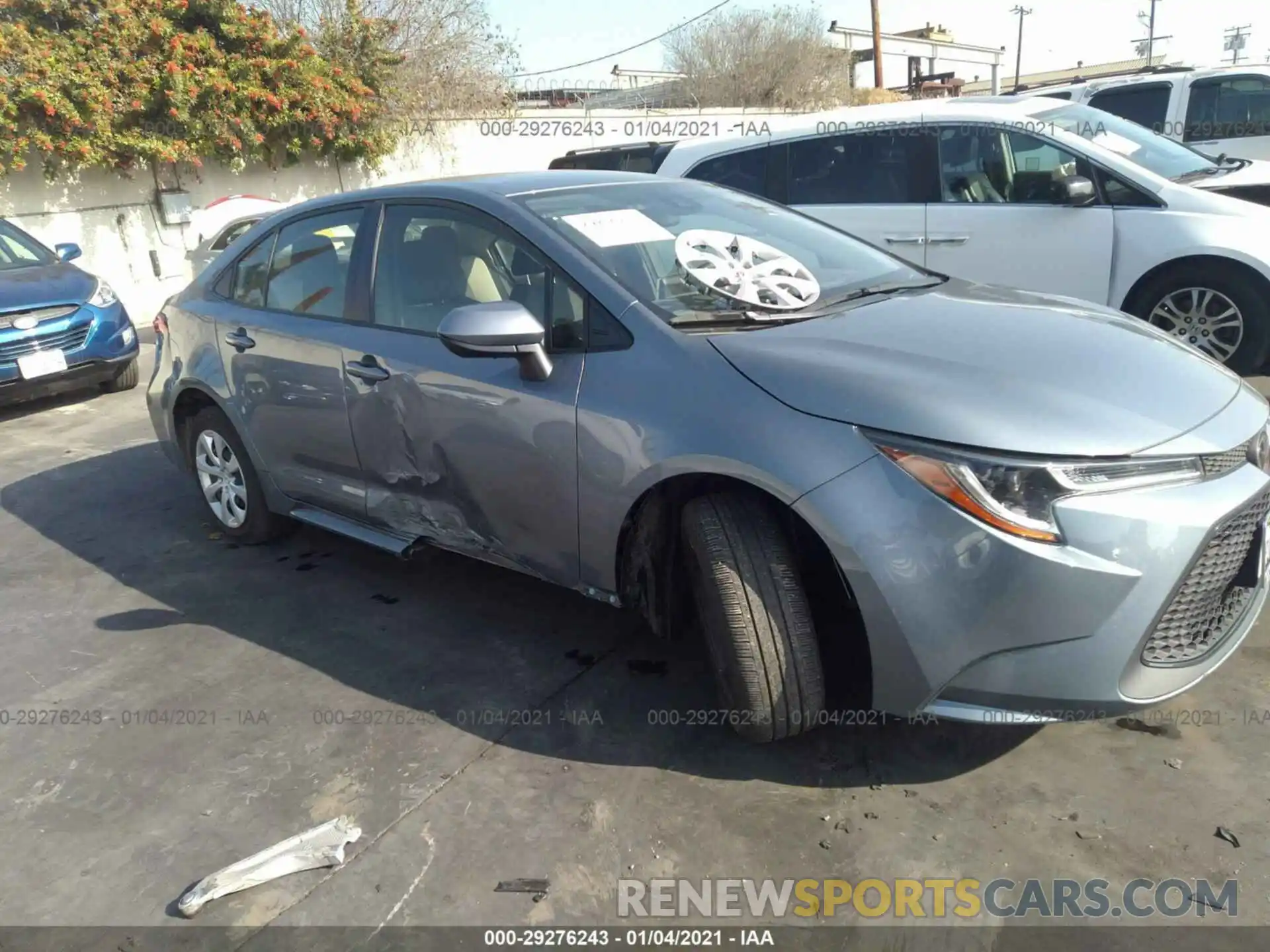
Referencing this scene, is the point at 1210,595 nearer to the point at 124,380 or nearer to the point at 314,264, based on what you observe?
the point at 314,264

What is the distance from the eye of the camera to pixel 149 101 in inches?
480

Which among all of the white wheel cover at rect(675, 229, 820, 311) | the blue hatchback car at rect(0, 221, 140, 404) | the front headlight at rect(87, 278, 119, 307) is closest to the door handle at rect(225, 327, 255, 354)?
the white wheel cover at rect(675, 229, 820, 311)

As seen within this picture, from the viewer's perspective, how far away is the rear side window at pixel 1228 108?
981 centimetres

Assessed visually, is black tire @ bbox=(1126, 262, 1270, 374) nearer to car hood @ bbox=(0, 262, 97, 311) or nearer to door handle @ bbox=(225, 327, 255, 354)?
door handle @ bbox=(225, 327, 255, 354)

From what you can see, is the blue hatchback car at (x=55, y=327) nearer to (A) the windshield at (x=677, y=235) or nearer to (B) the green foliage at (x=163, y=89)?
(B) the green foliage at (x=163, y=89)

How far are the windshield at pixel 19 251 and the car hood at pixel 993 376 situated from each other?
289 inches

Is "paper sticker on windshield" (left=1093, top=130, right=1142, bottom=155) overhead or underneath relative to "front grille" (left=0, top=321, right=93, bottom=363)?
overhead

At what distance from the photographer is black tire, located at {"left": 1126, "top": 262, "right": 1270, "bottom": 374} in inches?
211

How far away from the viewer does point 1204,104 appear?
393 inches

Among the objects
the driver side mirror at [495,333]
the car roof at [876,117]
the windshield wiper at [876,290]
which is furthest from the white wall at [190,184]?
the driver side mirror at [495,333]

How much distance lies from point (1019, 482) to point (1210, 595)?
0.63 meters

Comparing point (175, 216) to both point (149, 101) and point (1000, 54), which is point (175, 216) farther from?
point (1000, 54)

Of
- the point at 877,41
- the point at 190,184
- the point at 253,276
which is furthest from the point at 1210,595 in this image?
the point at 877,41

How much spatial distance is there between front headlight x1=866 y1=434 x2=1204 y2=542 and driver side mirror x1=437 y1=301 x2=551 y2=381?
3.90 feet
